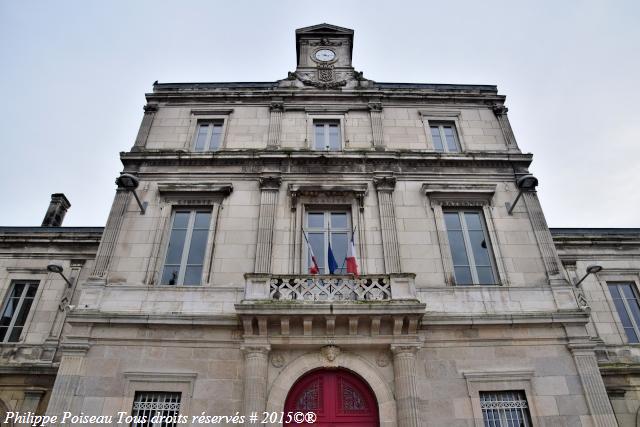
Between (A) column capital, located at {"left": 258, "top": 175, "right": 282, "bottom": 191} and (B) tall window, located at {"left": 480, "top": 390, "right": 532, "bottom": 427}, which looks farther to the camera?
(A) column capital, located at {"left": 258, "top": 175, "right": 282, "bottom": 191}

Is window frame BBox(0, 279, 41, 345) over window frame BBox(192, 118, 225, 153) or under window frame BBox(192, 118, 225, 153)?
under

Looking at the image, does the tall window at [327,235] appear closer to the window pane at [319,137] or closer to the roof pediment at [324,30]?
the window pane at [319,137]

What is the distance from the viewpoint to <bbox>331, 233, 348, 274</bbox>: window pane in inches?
456

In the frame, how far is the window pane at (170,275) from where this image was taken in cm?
1127

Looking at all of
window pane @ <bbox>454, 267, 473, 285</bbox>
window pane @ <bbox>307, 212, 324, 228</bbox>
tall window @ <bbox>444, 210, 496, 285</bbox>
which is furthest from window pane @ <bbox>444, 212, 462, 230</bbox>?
window pane @ <bbox>307, 212, 324, 228</bbox>

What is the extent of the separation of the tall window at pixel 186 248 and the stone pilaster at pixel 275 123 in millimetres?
3287

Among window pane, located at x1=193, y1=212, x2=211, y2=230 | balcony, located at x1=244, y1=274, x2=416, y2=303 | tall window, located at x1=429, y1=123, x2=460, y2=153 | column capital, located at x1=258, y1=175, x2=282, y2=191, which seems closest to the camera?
balcony, located at x1=244, y1=274, x2=416, y2=303

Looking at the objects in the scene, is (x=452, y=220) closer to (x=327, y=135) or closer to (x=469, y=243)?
(x=469, y=243)

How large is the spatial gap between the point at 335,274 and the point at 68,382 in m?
6.81

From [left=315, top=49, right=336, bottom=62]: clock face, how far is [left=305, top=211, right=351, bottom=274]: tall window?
734 centimetres

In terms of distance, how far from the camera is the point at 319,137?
1435 centimetres

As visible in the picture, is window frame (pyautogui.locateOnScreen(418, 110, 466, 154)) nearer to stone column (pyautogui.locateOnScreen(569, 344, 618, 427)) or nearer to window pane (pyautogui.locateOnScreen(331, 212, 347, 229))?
window pane (pyautogui.locateOnScreen(331, 212, 347, 229))

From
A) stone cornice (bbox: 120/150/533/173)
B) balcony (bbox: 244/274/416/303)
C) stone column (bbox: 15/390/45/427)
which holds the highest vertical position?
stone cornice (bbox: 120/150/533/173)

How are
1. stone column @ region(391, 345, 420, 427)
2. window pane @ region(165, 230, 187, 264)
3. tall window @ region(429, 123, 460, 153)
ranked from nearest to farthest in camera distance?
stone column @ region(391, 345, 420, 427) < window pane @ region(165, 230, 187, 264) < tall window @ region(429, 123, 460, 153)
